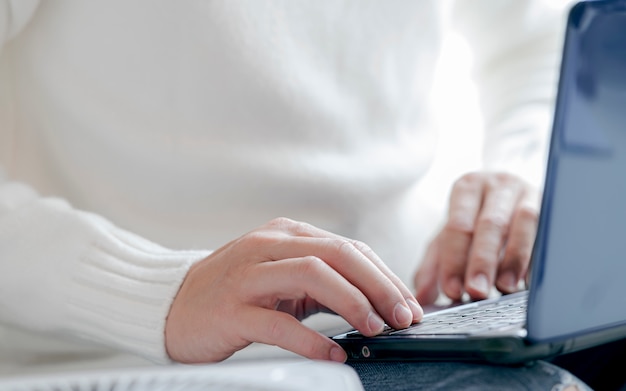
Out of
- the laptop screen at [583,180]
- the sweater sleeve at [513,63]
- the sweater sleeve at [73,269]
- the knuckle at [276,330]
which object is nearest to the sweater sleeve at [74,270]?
the sweater sleeve at [73,269]

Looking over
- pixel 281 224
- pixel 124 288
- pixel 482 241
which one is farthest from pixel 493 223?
pixel 124 288

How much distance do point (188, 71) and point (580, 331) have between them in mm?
547

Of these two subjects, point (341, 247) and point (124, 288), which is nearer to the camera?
point (341, 247)

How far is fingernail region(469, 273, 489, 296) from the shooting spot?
781mm

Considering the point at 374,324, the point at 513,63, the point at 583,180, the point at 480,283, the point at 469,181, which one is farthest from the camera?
the point at 513,63

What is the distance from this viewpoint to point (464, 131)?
150 centimetres

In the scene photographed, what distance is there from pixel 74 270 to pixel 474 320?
40 centimetres

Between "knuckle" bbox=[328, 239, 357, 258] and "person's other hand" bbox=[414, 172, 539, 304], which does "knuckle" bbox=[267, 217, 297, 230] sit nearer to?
"knuckle" bbox=[328, 239, 357, 258]

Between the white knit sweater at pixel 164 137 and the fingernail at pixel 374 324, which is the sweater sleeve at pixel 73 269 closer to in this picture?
the white knit sweater at pixel 164 137

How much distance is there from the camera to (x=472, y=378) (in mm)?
444

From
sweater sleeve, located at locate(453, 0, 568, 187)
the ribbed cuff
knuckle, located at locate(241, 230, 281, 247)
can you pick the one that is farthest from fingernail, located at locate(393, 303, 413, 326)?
sweater sleeve, located at locate(453, 0, 568, 187)

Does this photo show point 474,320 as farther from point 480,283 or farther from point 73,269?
point 73,269

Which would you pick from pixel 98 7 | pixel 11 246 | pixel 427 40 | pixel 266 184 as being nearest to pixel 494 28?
pixel 427 40

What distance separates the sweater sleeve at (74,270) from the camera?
0.71 metres
